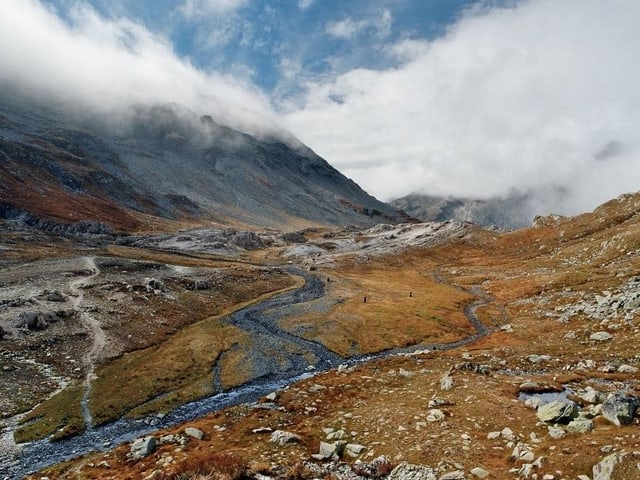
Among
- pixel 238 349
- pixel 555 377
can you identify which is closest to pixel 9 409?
pixel 238 349

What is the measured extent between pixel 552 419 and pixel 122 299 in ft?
264


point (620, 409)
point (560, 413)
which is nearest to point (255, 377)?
point (560, 413)

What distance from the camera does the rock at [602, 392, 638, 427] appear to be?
85.3ft

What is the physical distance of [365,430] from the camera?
3316 centimetres

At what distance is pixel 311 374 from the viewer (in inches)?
2392

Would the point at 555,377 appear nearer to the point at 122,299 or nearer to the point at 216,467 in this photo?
the point at 216,467

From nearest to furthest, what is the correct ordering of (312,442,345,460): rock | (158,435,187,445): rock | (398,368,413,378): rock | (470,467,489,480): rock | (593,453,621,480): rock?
(593,453,621,480): rock < (470,467,489,480): rock < (312,442,345,460): rock < (158,435,187,445): rock < (398,368,413,378): rock

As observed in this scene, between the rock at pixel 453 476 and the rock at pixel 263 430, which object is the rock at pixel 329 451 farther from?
the rock at pixel 453 476

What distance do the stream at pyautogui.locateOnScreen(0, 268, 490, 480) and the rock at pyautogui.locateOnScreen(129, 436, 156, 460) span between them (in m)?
7.72

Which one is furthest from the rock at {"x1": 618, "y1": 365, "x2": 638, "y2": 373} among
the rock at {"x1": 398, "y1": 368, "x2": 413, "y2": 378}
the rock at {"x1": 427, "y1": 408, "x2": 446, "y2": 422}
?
the rock at {"x1": 427, "y1": 408, "x2": 446, "y2": 422}

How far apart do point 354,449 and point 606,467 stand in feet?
49.2

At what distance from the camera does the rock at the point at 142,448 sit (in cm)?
3318

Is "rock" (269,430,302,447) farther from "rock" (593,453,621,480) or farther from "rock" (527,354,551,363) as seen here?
"rock" (527,354,551,363)

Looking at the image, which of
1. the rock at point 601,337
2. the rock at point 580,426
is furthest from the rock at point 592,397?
the rock at point 601,337
